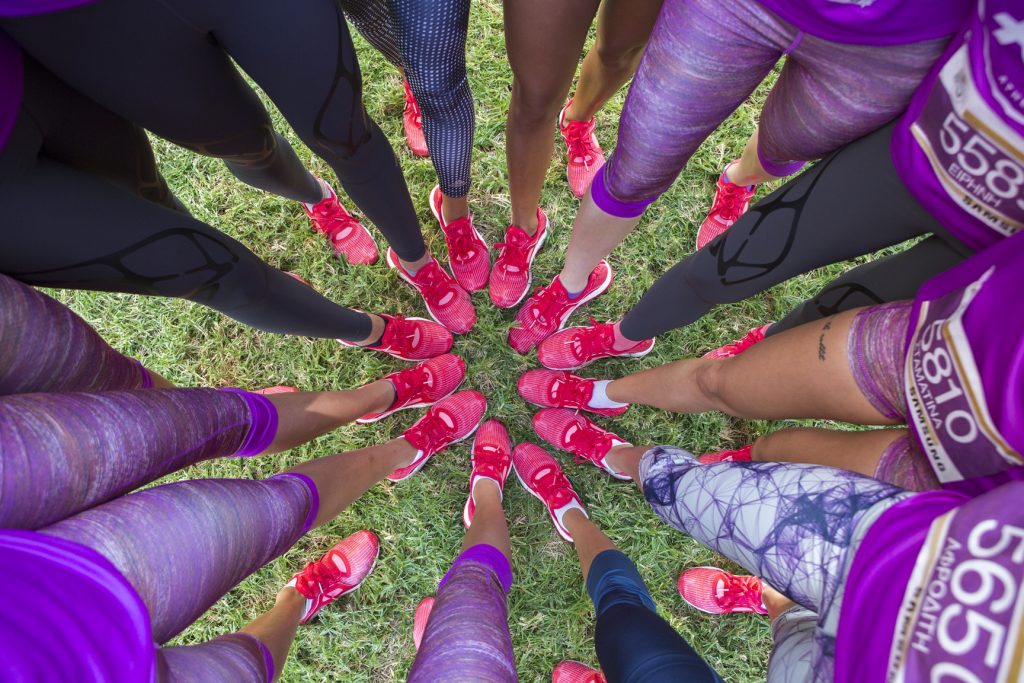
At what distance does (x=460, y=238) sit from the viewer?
2.02 meters

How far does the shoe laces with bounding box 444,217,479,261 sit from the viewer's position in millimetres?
1997

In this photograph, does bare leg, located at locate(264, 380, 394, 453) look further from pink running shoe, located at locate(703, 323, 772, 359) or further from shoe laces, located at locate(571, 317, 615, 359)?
pink running shoe, located at locate(703, 323, 772, 359)

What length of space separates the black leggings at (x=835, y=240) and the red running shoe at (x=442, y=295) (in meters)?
0.93

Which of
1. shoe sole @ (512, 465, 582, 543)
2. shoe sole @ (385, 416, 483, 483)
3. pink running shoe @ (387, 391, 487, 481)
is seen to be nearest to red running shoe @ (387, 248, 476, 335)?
pink running shoe @ (387, 391, 487, 481)

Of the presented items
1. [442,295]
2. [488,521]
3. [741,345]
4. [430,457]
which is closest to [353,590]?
[430,457]

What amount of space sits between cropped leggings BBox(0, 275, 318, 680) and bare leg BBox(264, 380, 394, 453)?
0.27 m

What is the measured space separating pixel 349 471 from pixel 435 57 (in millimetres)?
1238

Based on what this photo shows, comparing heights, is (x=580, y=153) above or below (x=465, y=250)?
above

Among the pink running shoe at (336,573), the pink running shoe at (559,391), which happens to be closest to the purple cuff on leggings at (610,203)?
the pink running shoe at (559,391)

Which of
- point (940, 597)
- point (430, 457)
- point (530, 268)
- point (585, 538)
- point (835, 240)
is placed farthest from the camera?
→ point (530, 268)

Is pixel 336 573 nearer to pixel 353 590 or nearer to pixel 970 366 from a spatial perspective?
pixel 353 590

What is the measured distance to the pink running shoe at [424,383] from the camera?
199 centimetres

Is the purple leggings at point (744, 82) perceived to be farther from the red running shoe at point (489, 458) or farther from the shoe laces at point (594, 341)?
the red running shoe at point (489, 458)

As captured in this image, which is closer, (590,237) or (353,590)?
(590,237)
